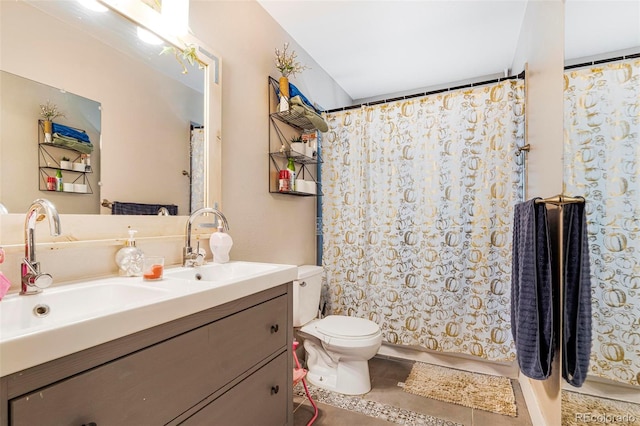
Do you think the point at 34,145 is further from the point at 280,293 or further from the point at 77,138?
the point at 280,293

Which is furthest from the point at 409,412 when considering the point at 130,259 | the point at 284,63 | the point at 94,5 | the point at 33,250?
the point at 94,5

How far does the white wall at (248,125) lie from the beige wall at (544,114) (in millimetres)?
1550

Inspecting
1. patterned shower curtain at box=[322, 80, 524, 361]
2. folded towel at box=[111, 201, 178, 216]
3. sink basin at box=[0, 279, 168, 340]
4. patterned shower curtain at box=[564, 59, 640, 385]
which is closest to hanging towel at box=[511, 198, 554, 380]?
patterned shower curtain at box=[564, 59, 640, 385]

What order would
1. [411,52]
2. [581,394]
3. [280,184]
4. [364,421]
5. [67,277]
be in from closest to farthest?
[67,277] → [581,394] → [364,421] → [280,184] → [411,52]

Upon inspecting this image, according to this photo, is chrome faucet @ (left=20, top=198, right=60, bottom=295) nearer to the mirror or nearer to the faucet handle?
the faucet handle

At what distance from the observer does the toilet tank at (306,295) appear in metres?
2.02

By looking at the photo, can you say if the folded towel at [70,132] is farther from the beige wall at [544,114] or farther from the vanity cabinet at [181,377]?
the beige wall at [544,114]

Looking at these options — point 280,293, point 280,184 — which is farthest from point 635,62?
point 280,184

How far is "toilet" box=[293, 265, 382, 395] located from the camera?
6.40ft

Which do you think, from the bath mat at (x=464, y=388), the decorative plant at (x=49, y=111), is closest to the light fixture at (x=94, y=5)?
the decorative plant at (x=49, y=111)

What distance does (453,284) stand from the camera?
228 centimetres

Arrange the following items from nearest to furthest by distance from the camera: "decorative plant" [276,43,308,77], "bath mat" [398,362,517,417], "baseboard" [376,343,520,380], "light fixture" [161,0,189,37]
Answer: "light fixture" [161,0,189,37] → "bath mat" [398,362,517,417] → "decorative plant" [276,43,308,77] → "baseboard" [376,343,520,380]

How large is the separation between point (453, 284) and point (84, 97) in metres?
2.34

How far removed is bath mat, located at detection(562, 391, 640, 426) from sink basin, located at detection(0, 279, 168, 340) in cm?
161
